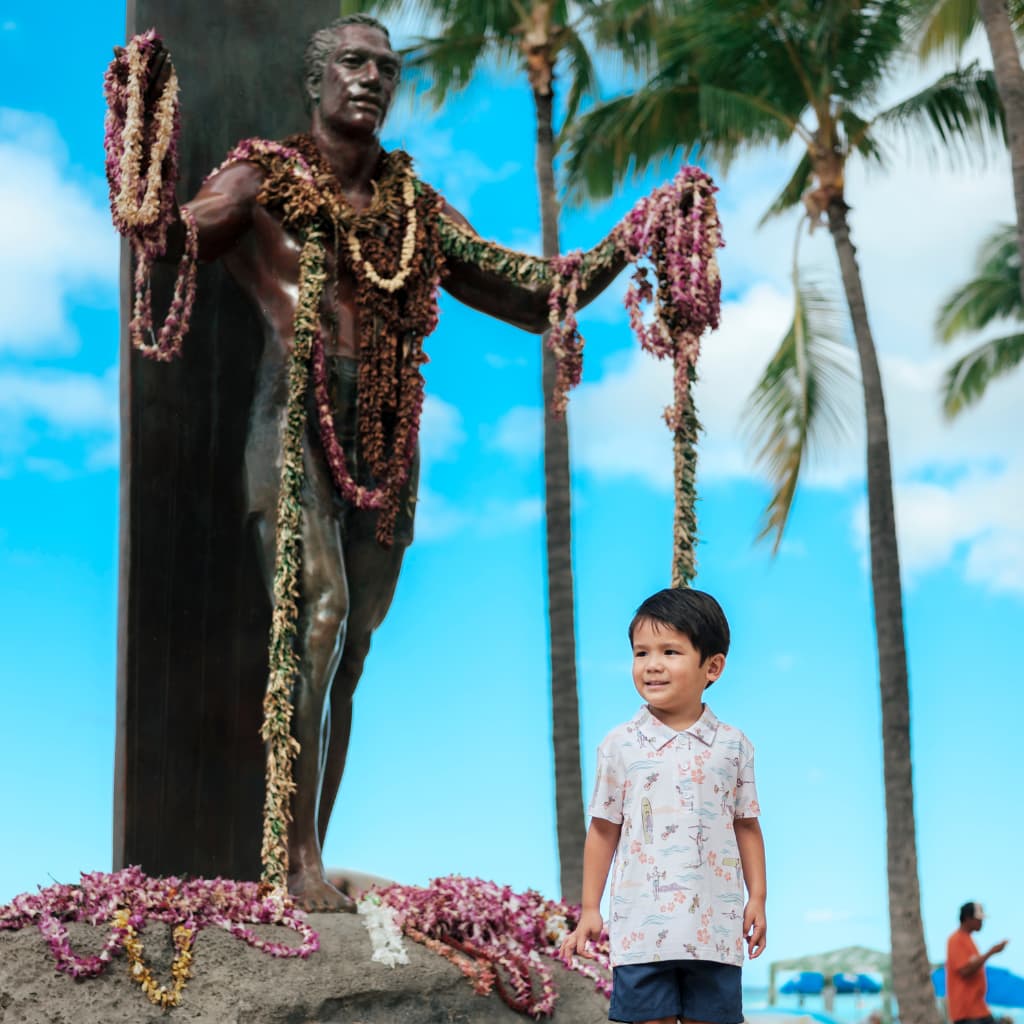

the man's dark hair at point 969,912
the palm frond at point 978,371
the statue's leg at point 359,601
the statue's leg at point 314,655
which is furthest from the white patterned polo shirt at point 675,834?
the palm frond at point 978,371

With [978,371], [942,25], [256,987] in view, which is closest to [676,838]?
[256,987]

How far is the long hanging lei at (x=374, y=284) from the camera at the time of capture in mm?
5211

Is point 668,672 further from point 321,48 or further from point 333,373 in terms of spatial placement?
point 321,48

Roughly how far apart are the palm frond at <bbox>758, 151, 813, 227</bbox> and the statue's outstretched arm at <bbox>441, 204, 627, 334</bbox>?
13.0 meters

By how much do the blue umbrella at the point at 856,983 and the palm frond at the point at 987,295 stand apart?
33.4 ft

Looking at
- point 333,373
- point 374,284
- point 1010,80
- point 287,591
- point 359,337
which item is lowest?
point 287,591

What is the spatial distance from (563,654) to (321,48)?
940cm

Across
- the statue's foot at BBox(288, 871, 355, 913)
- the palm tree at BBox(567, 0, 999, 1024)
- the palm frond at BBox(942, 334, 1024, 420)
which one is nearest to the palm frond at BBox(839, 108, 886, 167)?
the palm tree at BBox(567, 0, 999, 1024)

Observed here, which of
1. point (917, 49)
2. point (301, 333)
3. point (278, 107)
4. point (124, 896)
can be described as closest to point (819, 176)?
point (917, 49)

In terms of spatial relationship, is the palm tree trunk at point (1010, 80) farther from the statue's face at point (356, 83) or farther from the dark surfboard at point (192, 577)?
the dark surfboard at point (192, 577)

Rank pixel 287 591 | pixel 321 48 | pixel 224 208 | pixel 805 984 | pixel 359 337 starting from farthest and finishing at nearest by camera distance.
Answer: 1. pixel 805 984
2. pixel 321 48
3. pixel 359 337
4. pixel 224 208
5. pixel 287 591

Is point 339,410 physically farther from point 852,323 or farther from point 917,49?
point 917,49

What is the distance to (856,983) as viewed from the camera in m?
21.4

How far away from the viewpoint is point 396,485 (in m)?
5.65
